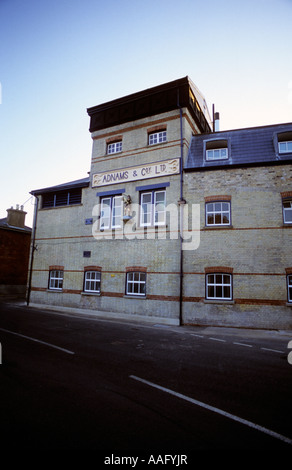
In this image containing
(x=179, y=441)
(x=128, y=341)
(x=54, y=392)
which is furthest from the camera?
(x=128, y=341)

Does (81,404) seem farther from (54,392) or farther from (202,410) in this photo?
(202,410)

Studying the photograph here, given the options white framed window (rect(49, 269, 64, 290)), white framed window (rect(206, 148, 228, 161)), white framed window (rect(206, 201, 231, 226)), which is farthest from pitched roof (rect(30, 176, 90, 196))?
white framed window (rect(206, 201, 231, 226))

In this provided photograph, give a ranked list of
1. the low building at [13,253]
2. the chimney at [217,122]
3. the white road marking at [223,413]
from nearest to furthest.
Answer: the white road marking at [223,413] < the chimney at [217,122] < the low building at [13,253]

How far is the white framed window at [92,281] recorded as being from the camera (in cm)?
1565

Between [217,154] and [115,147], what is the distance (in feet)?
21.9

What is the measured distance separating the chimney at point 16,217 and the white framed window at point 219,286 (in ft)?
70.8

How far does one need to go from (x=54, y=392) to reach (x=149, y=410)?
1.82 m

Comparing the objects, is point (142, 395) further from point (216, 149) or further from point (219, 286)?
point (216, 149)

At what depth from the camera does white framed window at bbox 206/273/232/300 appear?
12.6 meters

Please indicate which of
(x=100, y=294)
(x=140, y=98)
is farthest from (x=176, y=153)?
(x=100, y=294)

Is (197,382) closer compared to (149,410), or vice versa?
(149,410)

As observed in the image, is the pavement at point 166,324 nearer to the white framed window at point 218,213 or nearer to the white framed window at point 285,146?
the white framed window at point 218,213

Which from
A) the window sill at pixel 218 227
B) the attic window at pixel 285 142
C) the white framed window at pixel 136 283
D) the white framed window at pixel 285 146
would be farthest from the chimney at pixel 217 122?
the white framed window at pixel 136 283
